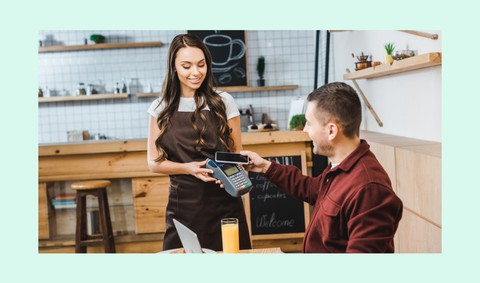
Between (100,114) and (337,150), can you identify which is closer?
(337,150)

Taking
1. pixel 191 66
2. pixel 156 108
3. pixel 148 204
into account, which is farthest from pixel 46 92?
pixel 191 66

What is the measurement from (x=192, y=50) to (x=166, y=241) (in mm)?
630

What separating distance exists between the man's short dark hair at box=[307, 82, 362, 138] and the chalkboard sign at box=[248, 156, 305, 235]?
4.20 feet

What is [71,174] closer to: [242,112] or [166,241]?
[166,241]

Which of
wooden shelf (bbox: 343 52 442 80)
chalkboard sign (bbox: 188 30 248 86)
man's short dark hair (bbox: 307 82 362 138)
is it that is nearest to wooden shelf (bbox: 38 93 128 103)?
chalkboard sign (bbox: 188 30 248 86)

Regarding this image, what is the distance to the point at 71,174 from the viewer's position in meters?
2.50

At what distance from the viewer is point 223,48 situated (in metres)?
3.95

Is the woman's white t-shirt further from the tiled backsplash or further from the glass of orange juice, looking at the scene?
the tiled backsplash

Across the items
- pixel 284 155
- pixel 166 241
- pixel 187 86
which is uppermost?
pixel 187 86

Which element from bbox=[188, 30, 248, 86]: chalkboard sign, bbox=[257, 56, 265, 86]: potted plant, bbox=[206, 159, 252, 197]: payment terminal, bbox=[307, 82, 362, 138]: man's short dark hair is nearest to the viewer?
bbox=[307, 82, 362, 138]: man's short dark hair

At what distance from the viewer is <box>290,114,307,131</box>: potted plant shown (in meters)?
2.52

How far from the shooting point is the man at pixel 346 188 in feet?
3.56

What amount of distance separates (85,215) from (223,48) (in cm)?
191

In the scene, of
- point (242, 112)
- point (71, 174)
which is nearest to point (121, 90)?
point (242, 112)
